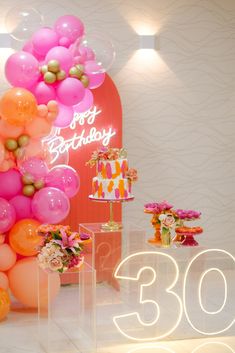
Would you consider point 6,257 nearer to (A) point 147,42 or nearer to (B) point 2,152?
(B) point 2,152

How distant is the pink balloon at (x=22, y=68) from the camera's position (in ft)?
17.5

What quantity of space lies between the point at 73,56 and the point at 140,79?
1363 mm

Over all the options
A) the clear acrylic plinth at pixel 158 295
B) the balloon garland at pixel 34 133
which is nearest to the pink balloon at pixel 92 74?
the balloon garland at pixel 34 133

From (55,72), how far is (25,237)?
1.30m

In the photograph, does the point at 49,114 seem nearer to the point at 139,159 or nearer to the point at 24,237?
the point at 24,237

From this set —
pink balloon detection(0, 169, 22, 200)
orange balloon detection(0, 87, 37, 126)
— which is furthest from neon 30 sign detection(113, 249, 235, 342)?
orange balloon detection(0, 87, 37, 126)

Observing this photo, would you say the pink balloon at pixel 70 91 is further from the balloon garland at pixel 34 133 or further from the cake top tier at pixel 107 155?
the cake top tier at pixel 107 155

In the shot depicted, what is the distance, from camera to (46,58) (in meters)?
5.54

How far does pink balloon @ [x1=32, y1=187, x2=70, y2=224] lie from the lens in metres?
5.40

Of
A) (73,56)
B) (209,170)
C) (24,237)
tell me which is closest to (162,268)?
(24,237)

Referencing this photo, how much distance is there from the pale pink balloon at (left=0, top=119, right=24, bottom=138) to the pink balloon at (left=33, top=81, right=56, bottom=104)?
317mm

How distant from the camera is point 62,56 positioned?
5465 millimetres

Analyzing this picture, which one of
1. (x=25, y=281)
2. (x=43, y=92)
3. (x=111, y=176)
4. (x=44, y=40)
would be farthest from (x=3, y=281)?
(x=44, y=40)

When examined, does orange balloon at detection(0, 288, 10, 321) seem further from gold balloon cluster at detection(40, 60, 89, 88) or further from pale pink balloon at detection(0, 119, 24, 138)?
gold balloon cluster at detection(40, 60, 89, 88)
